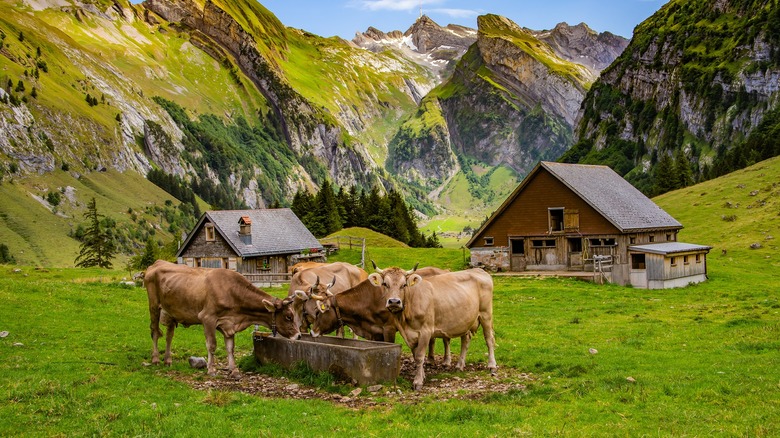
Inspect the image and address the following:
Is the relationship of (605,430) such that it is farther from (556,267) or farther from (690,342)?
(556,267)

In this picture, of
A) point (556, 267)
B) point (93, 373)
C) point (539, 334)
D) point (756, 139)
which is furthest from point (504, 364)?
point (756, 139)

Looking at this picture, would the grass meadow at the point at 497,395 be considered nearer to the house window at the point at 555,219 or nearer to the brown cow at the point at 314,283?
the brown cow at the point at 314,283

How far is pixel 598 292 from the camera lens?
136 ft

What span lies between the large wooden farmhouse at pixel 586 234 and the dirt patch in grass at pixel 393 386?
3344cm

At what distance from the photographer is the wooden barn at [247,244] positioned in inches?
2469

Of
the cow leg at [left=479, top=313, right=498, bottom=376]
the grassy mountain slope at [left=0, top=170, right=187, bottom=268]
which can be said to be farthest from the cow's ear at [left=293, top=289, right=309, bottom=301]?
the grassy mountain slope at [left=0, top=170, right=187, bottom=268]

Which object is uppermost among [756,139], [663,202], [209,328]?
[756,139]

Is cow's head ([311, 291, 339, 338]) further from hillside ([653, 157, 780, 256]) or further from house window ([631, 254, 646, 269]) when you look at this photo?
hillside ([653, 157, 780, 256])

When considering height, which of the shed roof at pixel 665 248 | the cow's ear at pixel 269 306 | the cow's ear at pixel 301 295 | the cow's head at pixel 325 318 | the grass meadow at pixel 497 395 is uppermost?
the shed roof at pixel 665 248

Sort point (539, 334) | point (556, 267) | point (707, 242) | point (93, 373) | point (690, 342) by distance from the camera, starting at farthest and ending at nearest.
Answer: point (707, 242) < point (556, 267) < point (539, 334) < point (690, 342) < point (93, 373)

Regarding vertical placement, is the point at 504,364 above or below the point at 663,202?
below

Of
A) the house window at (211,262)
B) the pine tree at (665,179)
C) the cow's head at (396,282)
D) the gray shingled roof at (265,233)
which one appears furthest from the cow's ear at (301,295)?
the pine tree at (665,179)

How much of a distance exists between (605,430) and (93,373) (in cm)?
1417

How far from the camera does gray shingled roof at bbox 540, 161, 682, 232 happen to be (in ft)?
169
